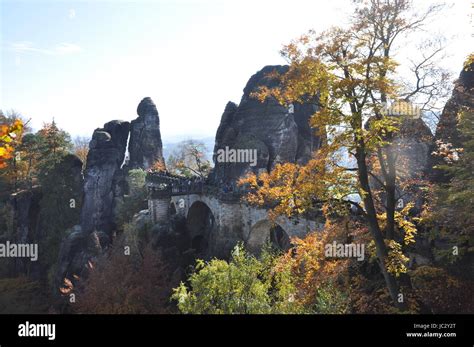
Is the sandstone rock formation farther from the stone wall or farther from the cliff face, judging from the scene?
the stone wall

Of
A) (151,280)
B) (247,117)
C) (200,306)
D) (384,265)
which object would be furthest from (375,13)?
(247,117)

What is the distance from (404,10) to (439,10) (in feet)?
3.46

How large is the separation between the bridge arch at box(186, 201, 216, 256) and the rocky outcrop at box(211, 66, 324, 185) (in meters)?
3.19

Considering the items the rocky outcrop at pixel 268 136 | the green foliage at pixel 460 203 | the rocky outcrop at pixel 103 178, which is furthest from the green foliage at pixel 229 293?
the rocky outcrop at pixel 103 178

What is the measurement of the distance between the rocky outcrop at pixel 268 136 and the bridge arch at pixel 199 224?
3194mm

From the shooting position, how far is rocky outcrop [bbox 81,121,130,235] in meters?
42.4

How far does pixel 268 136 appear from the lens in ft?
Result: 119

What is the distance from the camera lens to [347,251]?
48.4 ft

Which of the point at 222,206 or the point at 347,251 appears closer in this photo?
the point at 347,251

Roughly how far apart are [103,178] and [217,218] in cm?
1844

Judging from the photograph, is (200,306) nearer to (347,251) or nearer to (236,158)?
(347,251)

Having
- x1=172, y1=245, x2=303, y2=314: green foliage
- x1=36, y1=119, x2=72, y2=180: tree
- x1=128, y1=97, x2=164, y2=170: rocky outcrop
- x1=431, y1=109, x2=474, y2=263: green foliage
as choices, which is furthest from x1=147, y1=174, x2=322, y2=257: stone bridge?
x1=36, y1=119, x2=72, y2=180: tree

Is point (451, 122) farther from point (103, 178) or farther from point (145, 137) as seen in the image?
point (145, 137)
